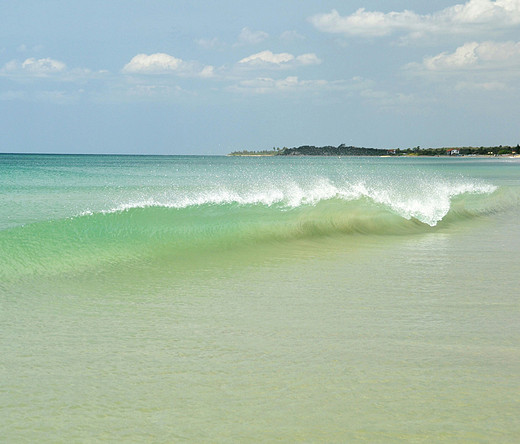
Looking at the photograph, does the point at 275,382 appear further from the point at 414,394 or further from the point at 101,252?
the point at 101,252

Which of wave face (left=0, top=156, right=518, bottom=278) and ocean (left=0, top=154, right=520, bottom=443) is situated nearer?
ocean (left=0, top=154, right=520, bottom=443)

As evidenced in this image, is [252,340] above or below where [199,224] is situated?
below

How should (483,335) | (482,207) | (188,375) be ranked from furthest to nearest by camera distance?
1. (482,207)
2. (483,335)
3. (188,375)

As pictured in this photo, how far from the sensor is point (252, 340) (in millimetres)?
6215

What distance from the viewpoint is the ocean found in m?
4.40

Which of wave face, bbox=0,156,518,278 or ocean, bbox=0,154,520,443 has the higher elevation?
wave face, bbox=0,156,518,278

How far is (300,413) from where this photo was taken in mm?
4520

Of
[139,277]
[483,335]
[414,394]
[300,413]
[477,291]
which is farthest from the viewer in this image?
[139,277]

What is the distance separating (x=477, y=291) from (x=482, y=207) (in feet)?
56.5

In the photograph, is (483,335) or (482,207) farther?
Answer: (482,207)

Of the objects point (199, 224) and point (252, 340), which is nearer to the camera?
point (252, 340)

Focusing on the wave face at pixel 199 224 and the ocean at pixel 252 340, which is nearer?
the ocean at pixel 252 340

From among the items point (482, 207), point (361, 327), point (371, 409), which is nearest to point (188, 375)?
point (371, 409)

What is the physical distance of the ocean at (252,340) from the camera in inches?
173
